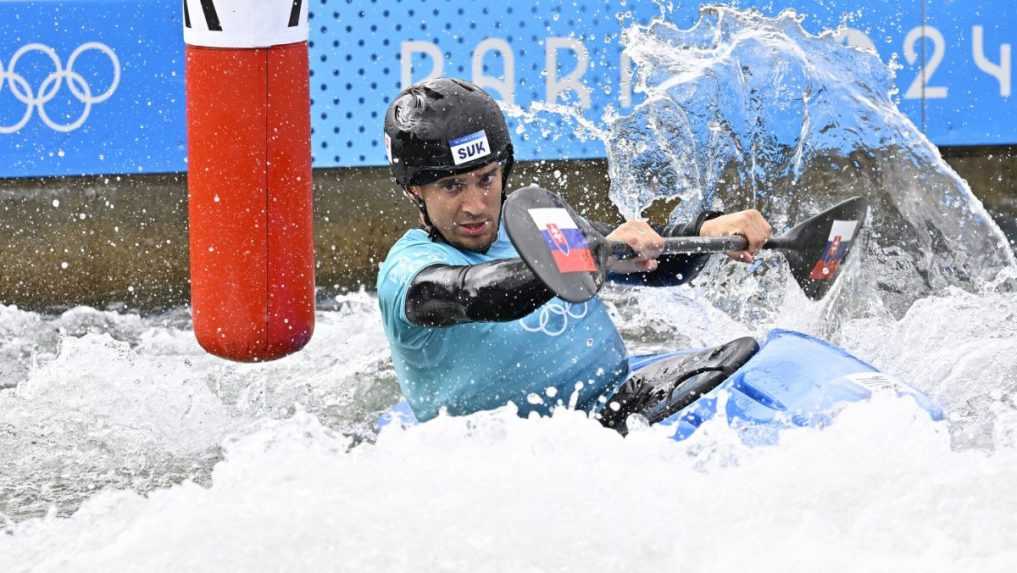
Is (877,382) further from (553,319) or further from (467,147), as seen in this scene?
(467,147)

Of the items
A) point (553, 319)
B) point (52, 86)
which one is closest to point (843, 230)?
point (553, 319)

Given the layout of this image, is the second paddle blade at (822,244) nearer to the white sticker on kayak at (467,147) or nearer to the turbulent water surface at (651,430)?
the turbulent water surface at (651,430)

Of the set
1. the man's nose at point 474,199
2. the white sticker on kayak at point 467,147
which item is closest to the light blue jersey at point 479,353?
the man's nose at point 474,199

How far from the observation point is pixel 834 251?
4.50m

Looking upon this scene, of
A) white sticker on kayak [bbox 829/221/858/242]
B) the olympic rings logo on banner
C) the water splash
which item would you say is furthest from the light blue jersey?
the olympic rings logo on banner

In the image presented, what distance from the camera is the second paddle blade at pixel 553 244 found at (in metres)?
3.22

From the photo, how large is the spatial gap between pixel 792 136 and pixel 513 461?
9.17ft

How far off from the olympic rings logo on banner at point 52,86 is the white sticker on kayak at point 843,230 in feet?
12.7

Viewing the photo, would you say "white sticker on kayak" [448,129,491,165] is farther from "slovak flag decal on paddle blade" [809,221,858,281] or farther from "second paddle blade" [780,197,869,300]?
"slovak flag decal on paddle blade" [809,221,858,281]

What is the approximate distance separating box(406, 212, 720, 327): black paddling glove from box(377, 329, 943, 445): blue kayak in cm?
50

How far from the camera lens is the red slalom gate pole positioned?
155 inches

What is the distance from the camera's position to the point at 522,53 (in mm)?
7309

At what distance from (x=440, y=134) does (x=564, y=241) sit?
1.94 feet

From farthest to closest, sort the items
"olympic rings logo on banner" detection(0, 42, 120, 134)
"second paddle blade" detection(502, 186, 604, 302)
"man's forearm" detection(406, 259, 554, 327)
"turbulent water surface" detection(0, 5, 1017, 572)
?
"olympic rings logo on banner" detection(0, 42, 120, 134) < "man's forearm" detection(406, 259, 554, 327) < "second paddle blade" detection(502, 186, 604, 302) < "turbulent water surface" detection(0, 5, 1017, 572)
